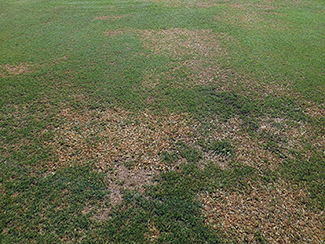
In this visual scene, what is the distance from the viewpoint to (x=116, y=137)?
436 centimetres

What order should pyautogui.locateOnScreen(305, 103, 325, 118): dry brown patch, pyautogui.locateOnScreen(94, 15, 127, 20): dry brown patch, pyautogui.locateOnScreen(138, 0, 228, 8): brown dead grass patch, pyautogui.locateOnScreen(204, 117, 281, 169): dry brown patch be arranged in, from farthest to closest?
pyautogui.locateOnScreen(138, 0, 228, 8): brown dead grass patch, pyautogui.locateOnScreen(94, 15, 127, 20): dry brown patch, pyautogui.locateOnScreen(305, 103, 325, 118): dry brown patch, pyautogui.locateOnScreen(204, 117, 281, 169): dry brown patch

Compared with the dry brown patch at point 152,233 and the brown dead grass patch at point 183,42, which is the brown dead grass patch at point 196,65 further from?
the dry brown patch at point 152,233

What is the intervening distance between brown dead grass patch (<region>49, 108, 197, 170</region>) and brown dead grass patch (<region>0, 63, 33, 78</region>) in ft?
7.18

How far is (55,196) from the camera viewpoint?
11.4ft

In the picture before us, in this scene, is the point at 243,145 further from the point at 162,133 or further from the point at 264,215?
the point at 162,133

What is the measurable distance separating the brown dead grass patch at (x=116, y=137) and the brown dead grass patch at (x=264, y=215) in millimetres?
1121

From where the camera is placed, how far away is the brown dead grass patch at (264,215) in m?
3.09

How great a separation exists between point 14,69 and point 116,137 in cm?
385

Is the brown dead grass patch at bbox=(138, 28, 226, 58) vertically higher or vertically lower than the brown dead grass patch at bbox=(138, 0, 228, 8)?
lower

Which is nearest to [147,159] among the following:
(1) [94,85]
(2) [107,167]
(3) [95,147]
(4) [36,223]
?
(2) [107,167]

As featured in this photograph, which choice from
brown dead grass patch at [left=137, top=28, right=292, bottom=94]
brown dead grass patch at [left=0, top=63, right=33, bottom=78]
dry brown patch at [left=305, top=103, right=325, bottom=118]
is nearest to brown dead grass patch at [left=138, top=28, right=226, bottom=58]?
brown dead grass patch at [left=137, top=28, right=292, bottom=94]

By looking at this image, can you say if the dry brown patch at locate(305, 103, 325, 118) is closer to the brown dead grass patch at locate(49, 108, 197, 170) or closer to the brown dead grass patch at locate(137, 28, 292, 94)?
the brown dead grass patch at locate(137, 28, 292, 94)

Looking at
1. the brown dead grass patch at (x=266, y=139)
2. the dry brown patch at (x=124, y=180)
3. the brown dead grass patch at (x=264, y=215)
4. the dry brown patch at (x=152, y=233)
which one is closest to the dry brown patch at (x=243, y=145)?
the brown dead grass patch at (x=266, y=139)

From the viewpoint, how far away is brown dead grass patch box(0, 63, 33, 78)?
232 inches
